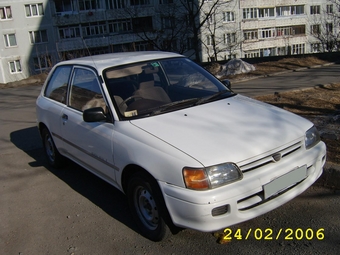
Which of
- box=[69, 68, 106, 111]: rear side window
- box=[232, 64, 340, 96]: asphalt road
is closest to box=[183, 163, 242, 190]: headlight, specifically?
box=[69, 68, 106, 111]: rear side window

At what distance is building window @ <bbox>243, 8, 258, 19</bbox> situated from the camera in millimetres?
55625

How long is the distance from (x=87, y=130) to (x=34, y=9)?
165ft

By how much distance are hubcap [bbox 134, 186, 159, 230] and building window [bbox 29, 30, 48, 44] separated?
5042 cm

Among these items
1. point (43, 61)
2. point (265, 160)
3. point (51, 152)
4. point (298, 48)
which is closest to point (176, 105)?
point (265, 160)

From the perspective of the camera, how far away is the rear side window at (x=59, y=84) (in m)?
5.24

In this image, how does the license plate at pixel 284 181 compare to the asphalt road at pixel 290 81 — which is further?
the asphalt road at pixel 290 81

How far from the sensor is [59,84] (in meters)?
5.50

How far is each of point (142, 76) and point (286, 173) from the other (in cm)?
211

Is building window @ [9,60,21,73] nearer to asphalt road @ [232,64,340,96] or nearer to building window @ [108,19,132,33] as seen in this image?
building window @ [108,19,132,33]

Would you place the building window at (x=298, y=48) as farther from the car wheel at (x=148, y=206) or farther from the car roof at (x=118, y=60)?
the car wheel at (x=148, y=206)

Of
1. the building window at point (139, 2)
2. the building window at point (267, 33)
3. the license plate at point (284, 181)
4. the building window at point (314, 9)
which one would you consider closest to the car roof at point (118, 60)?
the license plate at point (284, 181)

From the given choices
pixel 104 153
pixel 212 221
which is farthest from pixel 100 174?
pixel 212 221

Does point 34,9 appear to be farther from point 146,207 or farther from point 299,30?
point 146,207

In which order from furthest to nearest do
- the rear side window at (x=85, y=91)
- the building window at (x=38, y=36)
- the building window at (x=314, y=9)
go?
the building window at (x=314, y=9) → the building window at (x=38, y=36) → the rear side window at (x=85, y=91)
